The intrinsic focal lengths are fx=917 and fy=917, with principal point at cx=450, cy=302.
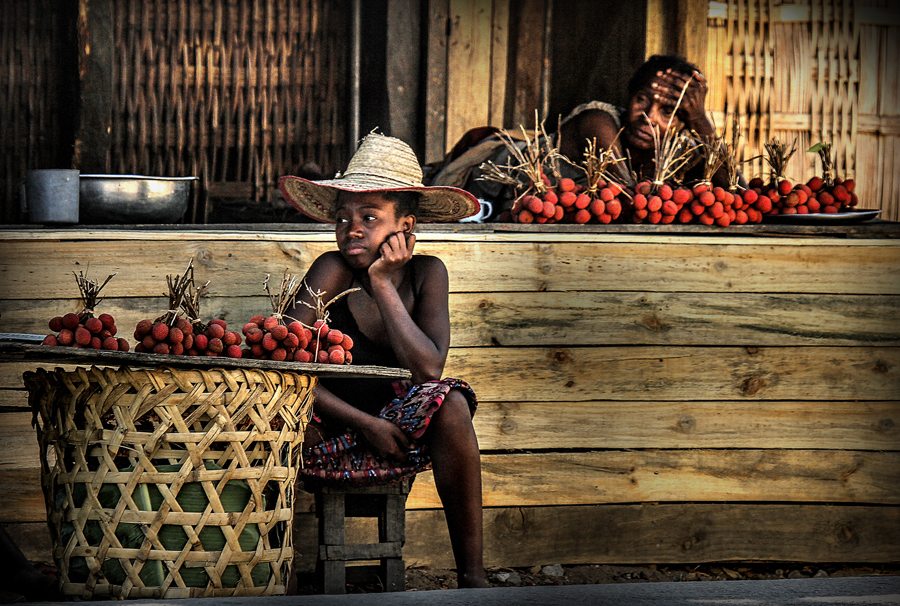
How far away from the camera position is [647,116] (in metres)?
3.89

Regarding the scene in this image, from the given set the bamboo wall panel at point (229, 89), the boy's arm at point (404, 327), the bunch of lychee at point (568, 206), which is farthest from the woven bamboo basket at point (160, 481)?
the bamboo wall panel at point (229, 89)

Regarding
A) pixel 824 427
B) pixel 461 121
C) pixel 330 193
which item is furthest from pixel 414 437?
pixel 461 121

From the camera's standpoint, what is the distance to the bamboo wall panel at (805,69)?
4363mm

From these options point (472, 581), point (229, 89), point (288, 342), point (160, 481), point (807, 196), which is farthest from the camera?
point (229, 89)

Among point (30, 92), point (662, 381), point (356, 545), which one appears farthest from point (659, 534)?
point (30, 92)

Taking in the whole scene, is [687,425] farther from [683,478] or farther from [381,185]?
[381,185]

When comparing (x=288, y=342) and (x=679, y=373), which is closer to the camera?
(x=288, y=342)

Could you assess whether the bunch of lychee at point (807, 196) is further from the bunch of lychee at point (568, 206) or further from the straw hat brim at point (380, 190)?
the straw hat brim at point (380, 190)

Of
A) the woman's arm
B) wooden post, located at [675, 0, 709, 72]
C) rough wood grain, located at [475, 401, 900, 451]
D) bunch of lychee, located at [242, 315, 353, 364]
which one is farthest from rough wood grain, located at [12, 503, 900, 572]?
wooden post, located at [675, 0, 709, 72]

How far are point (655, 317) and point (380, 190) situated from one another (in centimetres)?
124

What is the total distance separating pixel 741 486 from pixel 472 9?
2534mm

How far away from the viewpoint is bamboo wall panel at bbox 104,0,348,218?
4.43 m

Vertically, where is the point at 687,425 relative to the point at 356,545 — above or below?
above

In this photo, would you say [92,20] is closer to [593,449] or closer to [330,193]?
[330,193]
